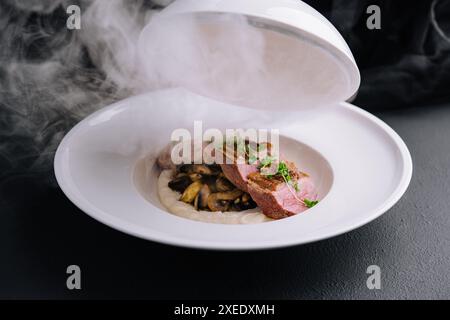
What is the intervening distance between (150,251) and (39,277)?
1.18ft

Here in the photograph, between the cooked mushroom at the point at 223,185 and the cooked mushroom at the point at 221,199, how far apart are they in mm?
31

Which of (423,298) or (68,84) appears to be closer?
(423,298)

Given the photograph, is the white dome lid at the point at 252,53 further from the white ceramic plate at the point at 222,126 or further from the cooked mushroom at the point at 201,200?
the cooked mushroom at the point at 201,200

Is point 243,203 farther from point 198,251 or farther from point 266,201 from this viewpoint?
point 198,251

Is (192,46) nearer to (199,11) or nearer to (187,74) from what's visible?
(187,74)

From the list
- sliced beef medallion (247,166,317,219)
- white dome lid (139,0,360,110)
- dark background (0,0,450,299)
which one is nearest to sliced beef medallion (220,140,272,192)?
sliced beef medallion (247,166,317,219)

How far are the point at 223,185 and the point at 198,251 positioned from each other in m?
0.44

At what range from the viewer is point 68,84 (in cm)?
271

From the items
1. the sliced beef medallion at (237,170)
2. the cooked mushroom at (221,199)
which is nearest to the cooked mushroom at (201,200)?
the cooked mushroom at (221,199)

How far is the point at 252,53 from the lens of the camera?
211cm

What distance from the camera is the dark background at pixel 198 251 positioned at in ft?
5.82

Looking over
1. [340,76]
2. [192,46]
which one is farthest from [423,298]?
[192,46]

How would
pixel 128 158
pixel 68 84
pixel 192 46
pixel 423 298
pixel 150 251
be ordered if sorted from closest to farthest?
1. pixel 423 298
2. pixel 150 251
3. pixel 192 46
4. pixel 128 158
5. pixel 68 84

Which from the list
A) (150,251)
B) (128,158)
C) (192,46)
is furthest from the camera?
(128,158)
